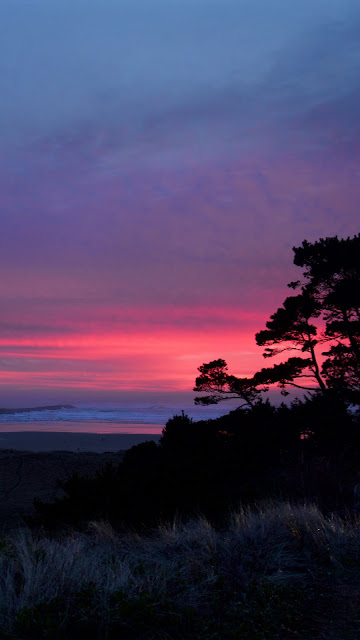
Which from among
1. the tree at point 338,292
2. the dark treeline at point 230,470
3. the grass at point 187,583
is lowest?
the grass at point 187,583

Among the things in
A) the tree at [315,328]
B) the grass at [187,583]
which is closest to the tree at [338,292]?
the tree at [315,328]

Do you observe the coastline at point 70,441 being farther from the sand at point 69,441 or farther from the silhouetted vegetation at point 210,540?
the silhouetted vegetation at point 210,540

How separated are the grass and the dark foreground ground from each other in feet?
21.8

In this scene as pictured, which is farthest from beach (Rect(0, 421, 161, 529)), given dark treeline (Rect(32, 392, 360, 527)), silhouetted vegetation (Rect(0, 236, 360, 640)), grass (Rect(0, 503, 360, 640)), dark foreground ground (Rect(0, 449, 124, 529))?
grass (Rect(0, 503, 360, 640))

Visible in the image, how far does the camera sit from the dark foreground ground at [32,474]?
14216 millimetres

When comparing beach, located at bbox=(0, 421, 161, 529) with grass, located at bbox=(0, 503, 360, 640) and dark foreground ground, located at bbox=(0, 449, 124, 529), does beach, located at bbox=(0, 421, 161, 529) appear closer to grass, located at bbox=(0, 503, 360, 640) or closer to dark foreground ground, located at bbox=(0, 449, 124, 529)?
dark foreground ground, located at bbox=(0, 449, 124, 529)

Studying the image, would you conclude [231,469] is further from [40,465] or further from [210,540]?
[40,465]

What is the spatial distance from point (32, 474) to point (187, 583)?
14.1m

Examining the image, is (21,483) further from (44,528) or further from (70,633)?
(70,633)

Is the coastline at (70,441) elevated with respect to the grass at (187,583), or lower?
elevated

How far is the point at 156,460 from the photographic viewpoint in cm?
1251

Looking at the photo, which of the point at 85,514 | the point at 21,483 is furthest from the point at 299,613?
the point at 21,483

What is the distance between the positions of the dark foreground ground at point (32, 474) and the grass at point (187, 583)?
6.66 metres

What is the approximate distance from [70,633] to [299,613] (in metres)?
2.10
